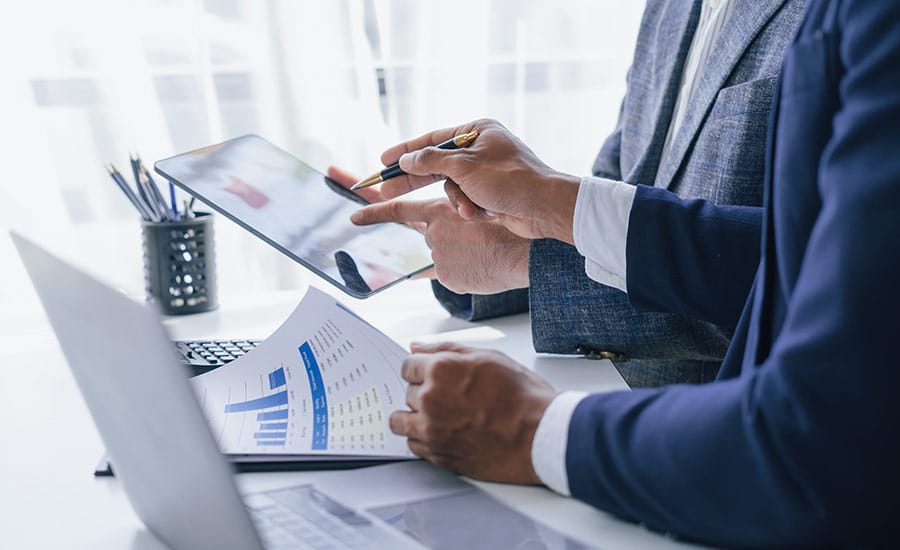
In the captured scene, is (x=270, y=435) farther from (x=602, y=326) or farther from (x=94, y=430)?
(x=602, y=326)

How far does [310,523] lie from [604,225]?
46 centimetres

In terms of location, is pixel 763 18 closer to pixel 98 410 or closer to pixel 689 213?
pixel 689 213

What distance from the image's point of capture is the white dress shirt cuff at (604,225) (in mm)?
875

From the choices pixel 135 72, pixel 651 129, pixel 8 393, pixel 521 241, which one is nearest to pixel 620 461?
pixel 521 241

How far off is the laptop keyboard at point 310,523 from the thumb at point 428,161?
0.43 meters

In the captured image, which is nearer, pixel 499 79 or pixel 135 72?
pixel 135 72

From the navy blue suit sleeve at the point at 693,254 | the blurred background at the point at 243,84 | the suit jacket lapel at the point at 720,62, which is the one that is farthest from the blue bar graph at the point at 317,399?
the blurred background at the point at 243,84

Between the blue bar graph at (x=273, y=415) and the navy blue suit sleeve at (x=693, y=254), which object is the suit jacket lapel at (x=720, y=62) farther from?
the blue bar graph at (x=273, y=415)

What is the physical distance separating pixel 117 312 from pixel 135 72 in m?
1.53

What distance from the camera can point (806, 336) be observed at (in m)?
0.47

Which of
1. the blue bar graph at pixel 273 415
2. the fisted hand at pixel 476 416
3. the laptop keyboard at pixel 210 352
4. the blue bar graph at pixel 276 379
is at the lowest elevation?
the laptop keyboard at pixel 210 352

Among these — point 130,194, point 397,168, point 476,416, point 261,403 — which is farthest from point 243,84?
point 476,416

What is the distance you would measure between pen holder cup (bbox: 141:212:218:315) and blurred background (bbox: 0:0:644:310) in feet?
2.49

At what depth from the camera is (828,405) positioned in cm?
46
